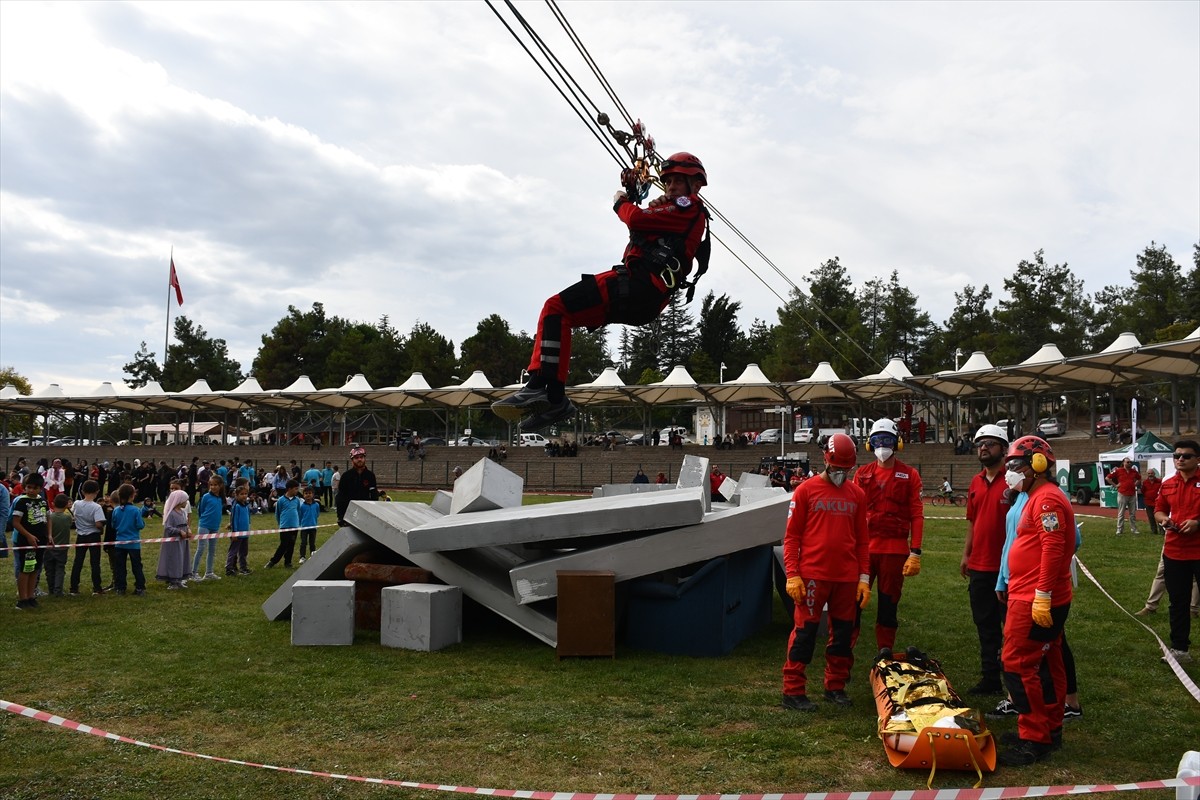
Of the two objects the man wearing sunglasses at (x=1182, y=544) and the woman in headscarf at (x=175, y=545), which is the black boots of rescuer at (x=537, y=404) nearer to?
the man wearing sunglasses at (x=1182, y=544)

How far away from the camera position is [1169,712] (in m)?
6.77

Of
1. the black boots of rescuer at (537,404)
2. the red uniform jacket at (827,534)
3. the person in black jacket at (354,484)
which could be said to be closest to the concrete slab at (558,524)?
the black boots of rescuer at (537,404)

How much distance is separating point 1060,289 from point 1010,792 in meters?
75.4

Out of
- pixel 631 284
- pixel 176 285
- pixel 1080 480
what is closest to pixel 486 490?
pixel 631 284

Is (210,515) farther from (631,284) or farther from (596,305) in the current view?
(631,284)

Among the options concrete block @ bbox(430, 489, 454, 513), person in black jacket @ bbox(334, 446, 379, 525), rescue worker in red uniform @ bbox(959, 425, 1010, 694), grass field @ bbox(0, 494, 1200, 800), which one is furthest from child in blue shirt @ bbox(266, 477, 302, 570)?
rescue worker in red uniform @ bbox(959, 425, 1010, 694)

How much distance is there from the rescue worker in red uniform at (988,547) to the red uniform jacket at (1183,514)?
209 centimetres

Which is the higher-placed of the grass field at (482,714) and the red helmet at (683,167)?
the red helmet at (683,167)

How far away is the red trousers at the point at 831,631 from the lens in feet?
22.5

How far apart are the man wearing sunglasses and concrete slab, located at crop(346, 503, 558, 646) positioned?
5.85 metres

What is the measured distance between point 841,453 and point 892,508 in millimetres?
1099

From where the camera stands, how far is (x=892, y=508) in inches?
304

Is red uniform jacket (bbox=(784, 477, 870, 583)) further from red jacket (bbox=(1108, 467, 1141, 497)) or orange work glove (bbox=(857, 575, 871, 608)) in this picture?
red jacket (bbox=(1108, 467, 1141, 497))

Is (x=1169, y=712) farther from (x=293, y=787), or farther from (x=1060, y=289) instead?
(x=1060, y=289)
